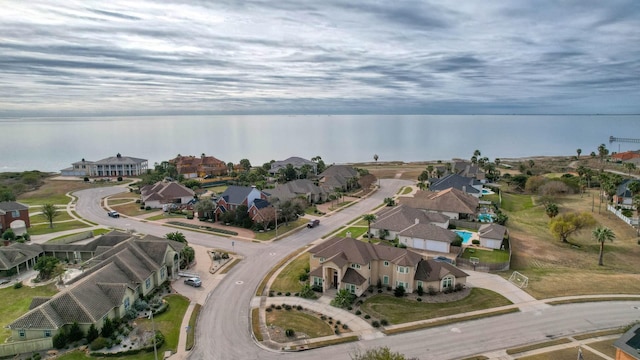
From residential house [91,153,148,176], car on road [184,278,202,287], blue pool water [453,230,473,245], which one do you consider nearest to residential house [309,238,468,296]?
car on road [184,278,202,287]

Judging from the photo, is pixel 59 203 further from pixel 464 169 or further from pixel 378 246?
pixel 464 169

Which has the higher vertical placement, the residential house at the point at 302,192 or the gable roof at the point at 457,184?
the gable roof at the point at 457,184

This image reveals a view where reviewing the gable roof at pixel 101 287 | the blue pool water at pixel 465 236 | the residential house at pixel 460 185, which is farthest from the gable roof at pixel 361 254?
the residential house at pixel 460 185

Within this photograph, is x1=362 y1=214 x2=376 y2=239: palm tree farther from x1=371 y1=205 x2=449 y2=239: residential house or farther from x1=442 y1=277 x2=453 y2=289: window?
x1=442 y1=277 x2=453 y2=289: window

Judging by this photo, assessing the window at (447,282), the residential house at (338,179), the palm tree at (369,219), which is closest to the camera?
A: the window at (447,282)

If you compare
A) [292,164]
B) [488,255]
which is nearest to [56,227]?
[292,164]

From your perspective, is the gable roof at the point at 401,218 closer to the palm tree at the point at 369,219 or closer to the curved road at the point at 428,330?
the palm tree at the point at 369,219

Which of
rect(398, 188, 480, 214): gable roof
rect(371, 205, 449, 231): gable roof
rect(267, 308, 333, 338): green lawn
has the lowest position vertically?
rect(267, 308, 333, 338): green lawn

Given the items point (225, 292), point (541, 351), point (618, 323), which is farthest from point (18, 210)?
point (618, 323)
